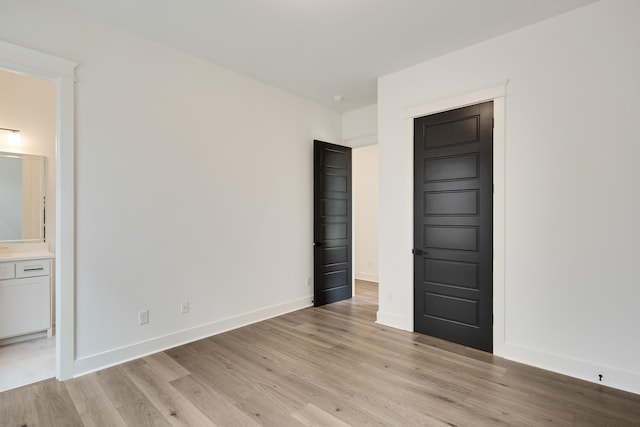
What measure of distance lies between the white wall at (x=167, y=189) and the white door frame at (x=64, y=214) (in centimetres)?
6

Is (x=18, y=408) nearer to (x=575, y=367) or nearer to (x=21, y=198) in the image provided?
(x=21, y=198)

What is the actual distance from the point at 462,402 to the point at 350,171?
11.8 ft

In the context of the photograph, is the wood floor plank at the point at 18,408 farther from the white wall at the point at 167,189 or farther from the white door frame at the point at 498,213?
the white door frame at the point at 498,213

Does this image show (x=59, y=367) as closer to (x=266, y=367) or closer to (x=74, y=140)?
(x=266, y=367)

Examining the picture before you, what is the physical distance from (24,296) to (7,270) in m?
0.31

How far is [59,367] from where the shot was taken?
97.9 inches

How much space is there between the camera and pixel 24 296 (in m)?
3.21

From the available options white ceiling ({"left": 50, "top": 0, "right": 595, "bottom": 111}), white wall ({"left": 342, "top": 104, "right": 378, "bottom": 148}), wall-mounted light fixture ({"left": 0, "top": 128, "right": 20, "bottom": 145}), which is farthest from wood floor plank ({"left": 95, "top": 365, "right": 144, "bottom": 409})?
white wall ({"left": 342, "top": 104, "right": 378, "bottom": 148})

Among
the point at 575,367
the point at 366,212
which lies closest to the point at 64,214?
the point at 575,367

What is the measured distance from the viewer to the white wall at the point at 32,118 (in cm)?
361

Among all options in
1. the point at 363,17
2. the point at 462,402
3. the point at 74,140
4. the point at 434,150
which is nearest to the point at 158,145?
the point at 74,140

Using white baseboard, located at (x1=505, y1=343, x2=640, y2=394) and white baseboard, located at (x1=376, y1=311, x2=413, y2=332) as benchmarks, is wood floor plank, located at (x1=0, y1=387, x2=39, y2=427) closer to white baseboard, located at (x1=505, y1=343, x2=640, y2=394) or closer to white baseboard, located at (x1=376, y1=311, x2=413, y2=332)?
white baseboard, located at (x1=376, y1=311, x2=413, y2=332)

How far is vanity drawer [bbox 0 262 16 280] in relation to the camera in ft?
10.1

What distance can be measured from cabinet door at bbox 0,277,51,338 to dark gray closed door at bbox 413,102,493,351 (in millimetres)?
4065
